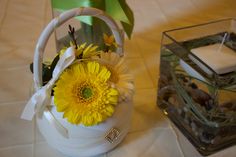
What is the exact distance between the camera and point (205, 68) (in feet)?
1.39

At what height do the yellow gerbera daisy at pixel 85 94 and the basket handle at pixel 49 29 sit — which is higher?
the basket handle at pixel 49 29

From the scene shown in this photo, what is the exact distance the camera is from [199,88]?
44 centimetres

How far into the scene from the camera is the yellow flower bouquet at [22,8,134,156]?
38 cm

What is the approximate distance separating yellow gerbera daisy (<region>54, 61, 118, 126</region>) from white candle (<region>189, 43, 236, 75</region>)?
0.47 feet

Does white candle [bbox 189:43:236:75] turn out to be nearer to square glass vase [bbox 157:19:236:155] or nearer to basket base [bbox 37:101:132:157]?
square glass vase [bbox 157:19:236:155]

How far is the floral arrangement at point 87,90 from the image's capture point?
0.37 metres

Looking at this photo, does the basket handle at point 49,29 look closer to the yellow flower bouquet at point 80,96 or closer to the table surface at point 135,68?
the yellow flower bouquet at point 80,96

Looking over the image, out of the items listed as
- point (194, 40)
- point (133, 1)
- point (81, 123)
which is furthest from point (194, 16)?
point (81, 123)

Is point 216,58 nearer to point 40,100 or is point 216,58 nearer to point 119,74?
point 119,74

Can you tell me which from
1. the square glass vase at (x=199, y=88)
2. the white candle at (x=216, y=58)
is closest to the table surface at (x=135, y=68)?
the square glass vase at (x=199, y=88)

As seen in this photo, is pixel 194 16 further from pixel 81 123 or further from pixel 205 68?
pixel 81 123

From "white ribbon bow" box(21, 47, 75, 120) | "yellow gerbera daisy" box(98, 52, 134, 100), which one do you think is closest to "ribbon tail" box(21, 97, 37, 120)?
"white ribbon bow" box(21, 47, 75, 120)

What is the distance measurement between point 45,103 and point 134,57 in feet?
0.93

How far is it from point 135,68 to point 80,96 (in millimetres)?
240
